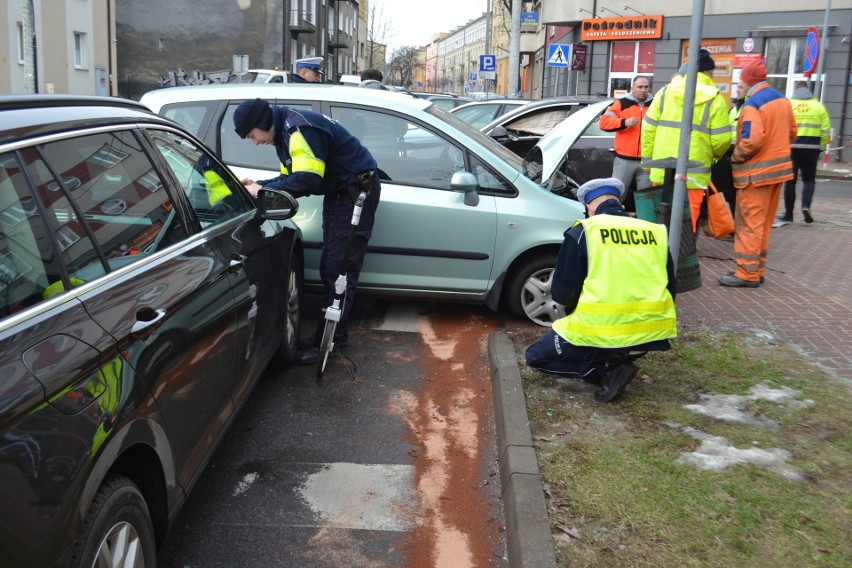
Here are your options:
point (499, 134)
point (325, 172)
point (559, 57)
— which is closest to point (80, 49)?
point (559, 57)

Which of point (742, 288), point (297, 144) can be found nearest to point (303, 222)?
point (297, 144)

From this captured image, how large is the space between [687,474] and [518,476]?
2.51ft

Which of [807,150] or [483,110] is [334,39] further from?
[807,150]

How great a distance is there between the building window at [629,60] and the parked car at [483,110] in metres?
17.0

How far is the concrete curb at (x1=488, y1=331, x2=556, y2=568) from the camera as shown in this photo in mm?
3193

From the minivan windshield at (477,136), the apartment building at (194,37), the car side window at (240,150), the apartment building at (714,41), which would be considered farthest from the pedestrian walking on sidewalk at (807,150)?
the apartment building at (194,37)

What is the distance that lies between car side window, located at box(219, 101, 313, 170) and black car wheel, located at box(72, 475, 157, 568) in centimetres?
403

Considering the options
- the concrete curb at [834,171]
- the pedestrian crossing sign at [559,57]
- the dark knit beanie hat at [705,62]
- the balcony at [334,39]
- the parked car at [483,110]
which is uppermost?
the balcony at [334,39]

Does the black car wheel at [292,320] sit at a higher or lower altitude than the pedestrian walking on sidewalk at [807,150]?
lower

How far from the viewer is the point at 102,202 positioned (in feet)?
9.52

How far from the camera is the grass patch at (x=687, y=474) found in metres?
3.18

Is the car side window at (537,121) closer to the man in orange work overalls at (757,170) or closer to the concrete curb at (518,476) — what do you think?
the man in orange work overalls at (757,170)

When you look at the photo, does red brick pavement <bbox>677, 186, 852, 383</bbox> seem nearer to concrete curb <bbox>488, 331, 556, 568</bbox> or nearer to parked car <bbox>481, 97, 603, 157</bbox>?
concrete curb <bbox>488, 331, 556, 568</bbox>

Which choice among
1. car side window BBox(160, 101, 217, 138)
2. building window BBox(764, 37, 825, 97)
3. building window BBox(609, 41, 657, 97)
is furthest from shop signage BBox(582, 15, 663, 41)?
car side window BBox(160, 101, 217, 138)
